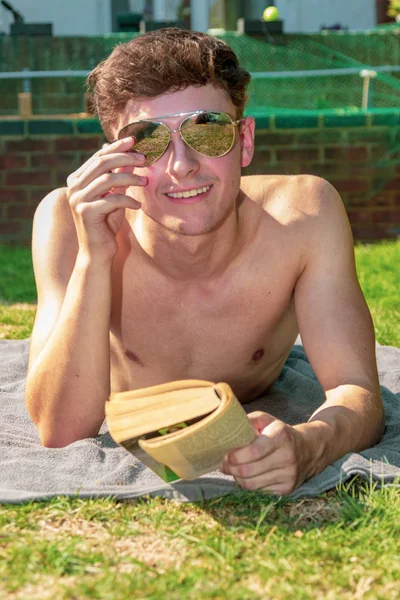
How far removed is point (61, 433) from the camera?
3.03 m

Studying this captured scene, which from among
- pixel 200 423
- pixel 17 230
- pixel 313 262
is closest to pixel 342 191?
pixel 17 230

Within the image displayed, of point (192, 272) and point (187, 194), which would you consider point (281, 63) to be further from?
point (187, 194)

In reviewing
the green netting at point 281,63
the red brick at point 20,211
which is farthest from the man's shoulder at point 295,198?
the green netting at point 281,63

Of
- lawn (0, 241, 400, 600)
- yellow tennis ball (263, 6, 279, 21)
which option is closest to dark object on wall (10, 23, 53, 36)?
yellow tennis ball (263, 6, 279, 21)

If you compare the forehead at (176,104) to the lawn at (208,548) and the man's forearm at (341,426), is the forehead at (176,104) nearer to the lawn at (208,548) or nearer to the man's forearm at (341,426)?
the man's forearm at (341,426)

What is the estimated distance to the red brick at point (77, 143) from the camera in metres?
8.01

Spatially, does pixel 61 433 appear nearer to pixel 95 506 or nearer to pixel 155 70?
pixel 95 506

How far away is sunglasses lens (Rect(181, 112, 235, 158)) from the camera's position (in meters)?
2.88

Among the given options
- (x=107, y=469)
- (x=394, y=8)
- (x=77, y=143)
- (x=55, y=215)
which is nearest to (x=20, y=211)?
(x=77, y=143)

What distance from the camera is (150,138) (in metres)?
2.89

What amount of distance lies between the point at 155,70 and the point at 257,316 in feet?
3.09

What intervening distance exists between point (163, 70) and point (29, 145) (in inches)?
210

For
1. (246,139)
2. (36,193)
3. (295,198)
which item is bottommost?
(36,193)

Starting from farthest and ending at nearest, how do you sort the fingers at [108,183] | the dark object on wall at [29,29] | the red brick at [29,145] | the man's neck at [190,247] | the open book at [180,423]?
the dark object on wall at [29,29]
the red brick at [29,145]
the man's neck at [190,247]
the fingers at [108,183]
the open book at [180,423]
